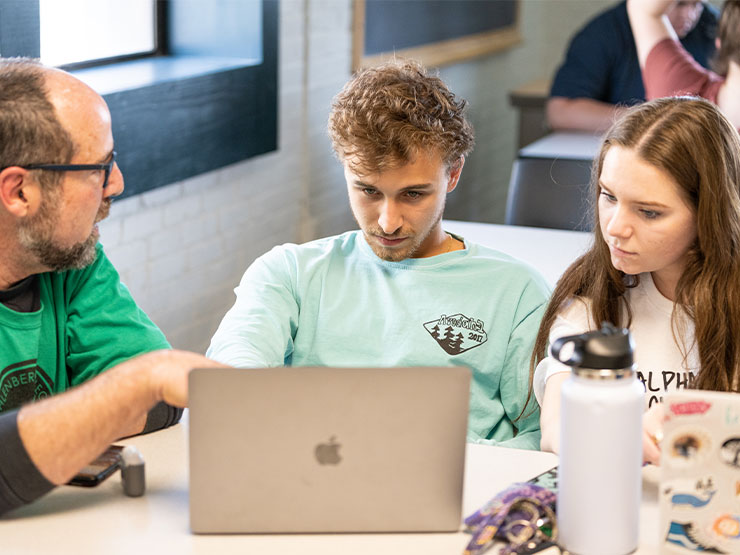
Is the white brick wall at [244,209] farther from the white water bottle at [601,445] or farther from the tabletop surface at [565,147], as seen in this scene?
the white water bottle at [601,445]

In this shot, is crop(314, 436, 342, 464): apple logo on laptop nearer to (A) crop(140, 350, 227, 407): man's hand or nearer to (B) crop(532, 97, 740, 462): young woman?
(A) crop(140, 350, 227, 407): man's hand

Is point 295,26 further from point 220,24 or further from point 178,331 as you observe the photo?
point 178,331

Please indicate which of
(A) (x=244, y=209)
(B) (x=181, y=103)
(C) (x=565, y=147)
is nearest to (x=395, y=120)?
(B) (x=181, y=103)

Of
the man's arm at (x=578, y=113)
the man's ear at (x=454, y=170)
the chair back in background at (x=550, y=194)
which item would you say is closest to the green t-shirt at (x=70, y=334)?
the man's ear at (x=454, y=170)

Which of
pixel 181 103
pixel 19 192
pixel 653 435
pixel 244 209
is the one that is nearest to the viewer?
pixel 653 435

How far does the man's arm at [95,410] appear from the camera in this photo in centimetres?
113

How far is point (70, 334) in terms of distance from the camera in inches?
58.0

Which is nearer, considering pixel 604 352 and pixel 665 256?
pixel 604 352

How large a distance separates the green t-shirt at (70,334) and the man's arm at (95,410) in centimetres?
27

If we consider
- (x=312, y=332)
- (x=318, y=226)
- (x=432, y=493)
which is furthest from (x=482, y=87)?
(x=432, y=493)

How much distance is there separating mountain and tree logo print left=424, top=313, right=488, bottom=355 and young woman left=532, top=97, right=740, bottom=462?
0.39 ft

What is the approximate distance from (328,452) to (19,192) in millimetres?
626

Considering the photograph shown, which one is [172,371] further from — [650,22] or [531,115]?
[531,115]

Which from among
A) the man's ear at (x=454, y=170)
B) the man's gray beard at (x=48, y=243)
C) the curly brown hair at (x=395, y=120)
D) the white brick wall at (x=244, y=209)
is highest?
the curly brown hair at (x=395, y=120)
